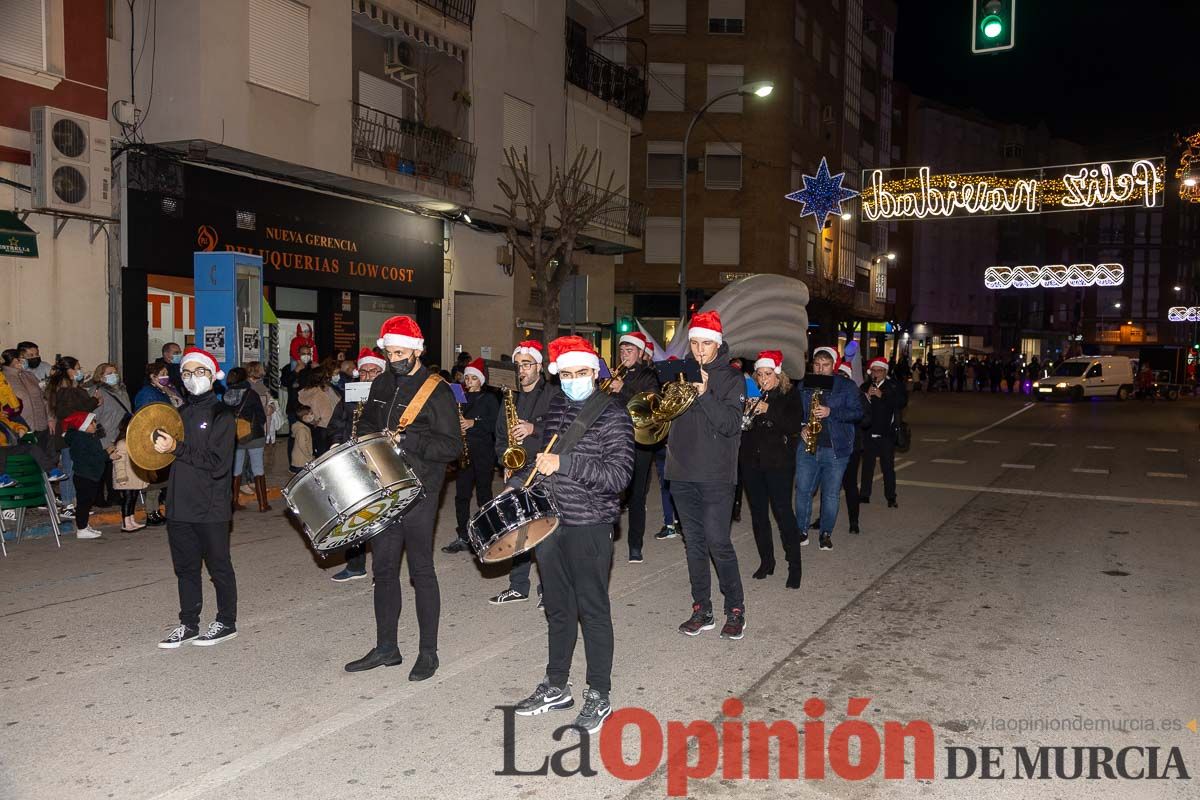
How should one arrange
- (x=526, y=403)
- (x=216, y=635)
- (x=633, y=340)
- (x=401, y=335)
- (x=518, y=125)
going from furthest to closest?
(x=518, y=125) < (x=633, y=340) < (x=526, y=403) < (x=216, y=635) < (x=401, y=335)

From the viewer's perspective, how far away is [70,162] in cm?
1323

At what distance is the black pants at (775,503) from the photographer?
7.67m

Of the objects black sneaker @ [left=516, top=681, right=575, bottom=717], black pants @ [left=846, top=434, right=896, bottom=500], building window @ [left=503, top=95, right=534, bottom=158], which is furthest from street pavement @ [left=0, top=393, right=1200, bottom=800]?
building window @ [left=503, top=95, right=534, bottom=158]

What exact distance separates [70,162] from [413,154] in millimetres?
7286

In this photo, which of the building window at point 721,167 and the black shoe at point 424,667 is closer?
the black shoe at point 424,667

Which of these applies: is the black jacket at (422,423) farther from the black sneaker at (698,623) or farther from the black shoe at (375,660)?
the black sneaker at (698,623)

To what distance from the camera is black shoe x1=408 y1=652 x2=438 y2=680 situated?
213 inches

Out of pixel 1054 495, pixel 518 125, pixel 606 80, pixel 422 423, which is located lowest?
pixel 1054 495

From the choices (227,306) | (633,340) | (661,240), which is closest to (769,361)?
(633,340)

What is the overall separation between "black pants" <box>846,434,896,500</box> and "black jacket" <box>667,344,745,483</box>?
18.2 feet

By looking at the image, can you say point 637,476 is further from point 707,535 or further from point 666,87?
point 666,87

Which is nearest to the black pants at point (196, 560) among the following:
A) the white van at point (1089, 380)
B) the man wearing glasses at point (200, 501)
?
the man wearing glasses at point (200, 501)

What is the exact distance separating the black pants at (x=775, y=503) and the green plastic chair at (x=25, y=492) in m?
6.57

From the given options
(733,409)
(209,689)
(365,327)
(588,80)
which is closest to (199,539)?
(209,689)
